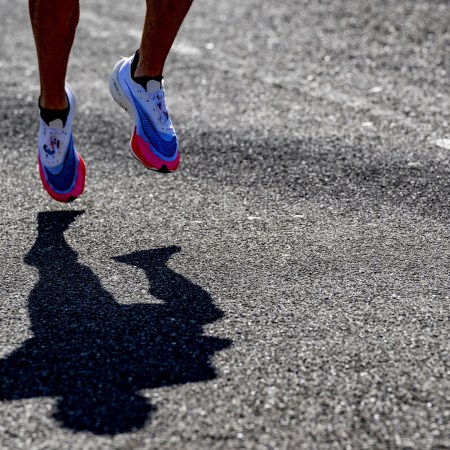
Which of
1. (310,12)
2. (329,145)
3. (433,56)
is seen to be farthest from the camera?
(310,12)

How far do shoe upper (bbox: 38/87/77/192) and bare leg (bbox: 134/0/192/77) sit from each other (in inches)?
14.9

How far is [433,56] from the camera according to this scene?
21.6 ft

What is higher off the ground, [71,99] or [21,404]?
[71,99]

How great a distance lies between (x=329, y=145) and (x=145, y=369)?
2.46 m

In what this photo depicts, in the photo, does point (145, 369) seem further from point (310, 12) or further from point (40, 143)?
point (310, 12)

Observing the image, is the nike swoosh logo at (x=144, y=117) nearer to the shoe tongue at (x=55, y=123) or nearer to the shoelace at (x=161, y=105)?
the shoelace at (x=161, y=105)

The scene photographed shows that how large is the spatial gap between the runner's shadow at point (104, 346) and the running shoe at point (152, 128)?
1.89 feet

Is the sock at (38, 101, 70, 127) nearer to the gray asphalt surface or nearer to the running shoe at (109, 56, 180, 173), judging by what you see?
the running shoe at (109, 56, 180, 173)

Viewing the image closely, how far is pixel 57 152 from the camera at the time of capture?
4.01m

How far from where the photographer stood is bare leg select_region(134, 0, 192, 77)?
12.7 feet

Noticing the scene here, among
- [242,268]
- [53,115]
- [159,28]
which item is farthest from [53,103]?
[242,268]

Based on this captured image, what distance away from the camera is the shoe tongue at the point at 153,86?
4000mm

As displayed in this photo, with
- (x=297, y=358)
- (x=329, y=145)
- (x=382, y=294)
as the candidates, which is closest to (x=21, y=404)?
(x=297, y=358)

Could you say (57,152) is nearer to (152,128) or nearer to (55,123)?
(55,123)
